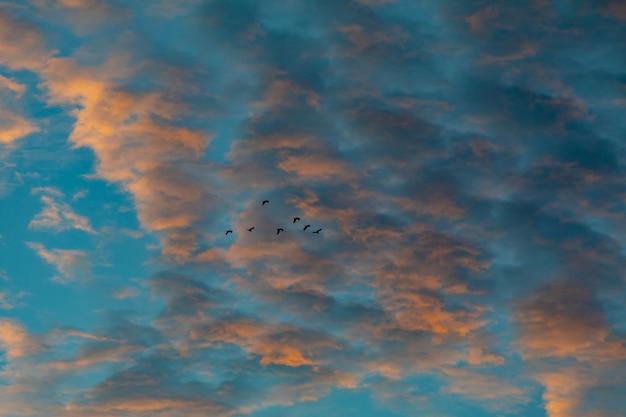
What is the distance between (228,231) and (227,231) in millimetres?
635

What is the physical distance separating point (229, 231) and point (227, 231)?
39.8 inches

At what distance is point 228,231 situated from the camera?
160 metres

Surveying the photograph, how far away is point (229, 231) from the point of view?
16038cm

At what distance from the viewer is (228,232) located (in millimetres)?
160250

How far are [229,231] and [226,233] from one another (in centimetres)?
231

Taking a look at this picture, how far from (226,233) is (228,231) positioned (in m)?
2.04

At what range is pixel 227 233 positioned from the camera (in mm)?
161250

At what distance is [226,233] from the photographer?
161750 mm

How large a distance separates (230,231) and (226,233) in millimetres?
2293

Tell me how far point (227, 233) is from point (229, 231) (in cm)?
164

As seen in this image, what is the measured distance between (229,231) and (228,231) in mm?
426

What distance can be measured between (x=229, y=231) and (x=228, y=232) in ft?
1.94
